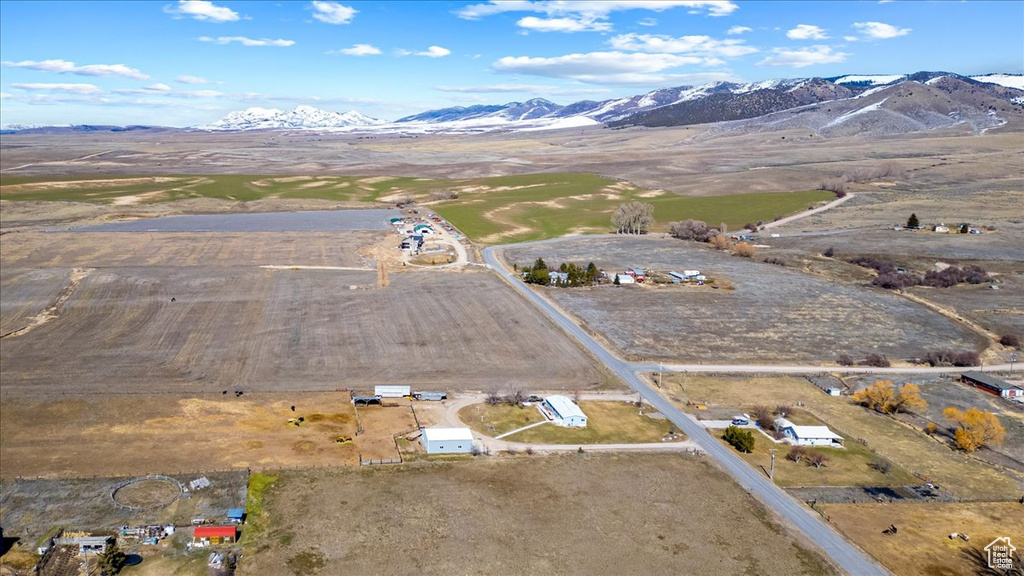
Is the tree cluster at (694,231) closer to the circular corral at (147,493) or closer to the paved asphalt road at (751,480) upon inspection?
the paved asphalt road at (751,480)

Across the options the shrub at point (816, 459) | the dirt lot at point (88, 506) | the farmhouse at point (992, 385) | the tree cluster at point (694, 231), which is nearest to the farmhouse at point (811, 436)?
the shrub at point (816, 459)

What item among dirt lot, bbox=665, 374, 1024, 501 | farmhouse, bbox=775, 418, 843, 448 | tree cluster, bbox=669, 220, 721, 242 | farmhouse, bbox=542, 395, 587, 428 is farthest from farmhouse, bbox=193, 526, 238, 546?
tree cluster, bbox=669, 220, 721, 242

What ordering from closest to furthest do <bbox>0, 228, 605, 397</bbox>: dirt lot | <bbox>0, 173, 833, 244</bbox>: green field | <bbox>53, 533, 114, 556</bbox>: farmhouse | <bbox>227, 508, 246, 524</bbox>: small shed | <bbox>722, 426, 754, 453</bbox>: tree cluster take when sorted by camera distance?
<bbox>53, 533, 114, 556</bbox>: farmhouse
<bbox>227, 508, 246, 524</bbox>: small shed
<bbox>722, 426, 754, 453</bbox>: tree cluster
<bbox>0, 228, 605, 397</bbox>: dirt lot
<bbox>0, 173, 833, 244</bbox>: green field

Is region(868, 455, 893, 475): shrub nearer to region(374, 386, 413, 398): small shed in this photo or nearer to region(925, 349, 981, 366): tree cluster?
region(925, 349, 981, 366): tree cluster

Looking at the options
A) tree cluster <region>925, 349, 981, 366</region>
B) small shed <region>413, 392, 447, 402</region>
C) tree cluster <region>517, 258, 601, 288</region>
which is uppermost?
tree cluster <region>517, 258, 601, 288</region>

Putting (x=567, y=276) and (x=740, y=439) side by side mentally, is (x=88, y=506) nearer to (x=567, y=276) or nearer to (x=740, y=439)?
(x=740, y=439)

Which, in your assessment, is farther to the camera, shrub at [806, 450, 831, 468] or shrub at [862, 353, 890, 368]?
shrub at [862, 353, 890, 368]

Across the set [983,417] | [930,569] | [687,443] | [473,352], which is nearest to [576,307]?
[473,352]
